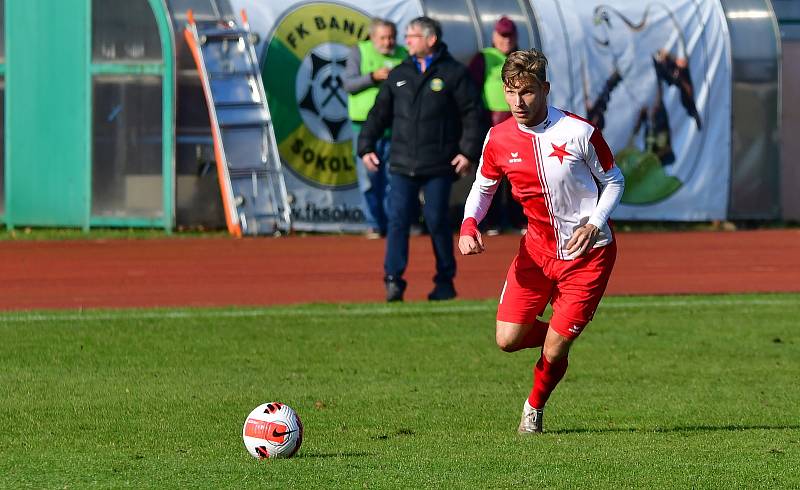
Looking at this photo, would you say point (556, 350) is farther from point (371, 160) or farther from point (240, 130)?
point (240, 130)

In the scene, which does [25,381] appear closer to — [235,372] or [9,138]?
[235,372]

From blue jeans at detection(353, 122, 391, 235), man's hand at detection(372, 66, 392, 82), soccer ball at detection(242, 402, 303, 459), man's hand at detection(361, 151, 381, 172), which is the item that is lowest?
blue jeans at detection(353, 122, 391, 235)

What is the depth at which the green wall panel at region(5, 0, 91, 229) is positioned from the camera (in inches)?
786

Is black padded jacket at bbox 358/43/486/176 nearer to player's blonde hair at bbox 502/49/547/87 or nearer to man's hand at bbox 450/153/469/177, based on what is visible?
man's hand at bbox 450/153/469/177

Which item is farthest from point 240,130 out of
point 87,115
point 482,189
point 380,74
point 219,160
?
point 482,189

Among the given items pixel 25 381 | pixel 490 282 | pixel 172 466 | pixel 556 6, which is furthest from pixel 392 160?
pixel 556 6

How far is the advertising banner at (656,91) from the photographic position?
2177 centimetres

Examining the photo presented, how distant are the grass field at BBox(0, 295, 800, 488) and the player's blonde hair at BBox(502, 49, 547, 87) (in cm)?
172

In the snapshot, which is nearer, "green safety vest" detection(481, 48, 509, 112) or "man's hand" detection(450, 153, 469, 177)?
"man's hand" detection(450, 153, 469, 177)

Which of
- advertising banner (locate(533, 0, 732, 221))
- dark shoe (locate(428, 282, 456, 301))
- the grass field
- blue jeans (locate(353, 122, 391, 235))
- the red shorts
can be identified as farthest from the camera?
advertising banner (locate(533, 0, 732, 221))

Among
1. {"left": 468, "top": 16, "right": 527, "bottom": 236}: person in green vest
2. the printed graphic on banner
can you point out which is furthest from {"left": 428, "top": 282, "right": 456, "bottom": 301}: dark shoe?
the printed graphic on banner

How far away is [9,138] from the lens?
20.1 m

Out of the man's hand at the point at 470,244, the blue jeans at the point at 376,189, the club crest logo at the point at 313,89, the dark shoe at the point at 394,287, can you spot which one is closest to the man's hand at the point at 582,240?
the man's hand at the point at 470,244

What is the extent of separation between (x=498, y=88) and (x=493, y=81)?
0.17 meters
